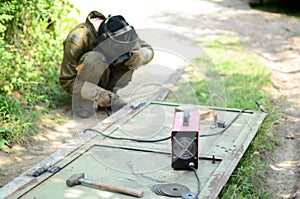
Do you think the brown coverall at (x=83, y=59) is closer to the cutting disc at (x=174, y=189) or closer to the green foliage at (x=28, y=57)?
the green foliage at (x=28, y=57)

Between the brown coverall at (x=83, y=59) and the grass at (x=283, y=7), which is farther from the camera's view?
the grass at (x=283, y=7)

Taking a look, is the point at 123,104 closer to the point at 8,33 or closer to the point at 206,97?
the point at 206,97

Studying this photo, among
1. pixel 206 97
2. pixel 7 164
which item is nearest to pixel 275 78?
pixel 206 97

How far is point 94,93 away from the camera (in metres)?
5.08

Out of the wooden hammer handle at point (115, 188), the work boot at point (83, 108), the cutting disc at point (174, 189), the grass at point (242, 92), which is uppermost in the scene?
the wooden hammer handle at point (115, 188)

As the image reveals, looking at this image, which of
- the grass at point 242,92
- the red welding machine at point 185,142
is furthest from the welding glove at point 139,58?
the red welding machine at point 185,142

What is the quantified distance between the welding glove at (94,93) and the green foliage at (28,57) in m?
0.48

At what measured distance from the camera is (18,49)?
18.9 feet

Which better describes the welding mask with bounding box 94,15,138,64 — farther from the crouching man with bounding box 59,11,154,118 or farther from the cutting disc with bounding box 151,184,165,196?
the cutting disc with bounding box 151,184,165,196

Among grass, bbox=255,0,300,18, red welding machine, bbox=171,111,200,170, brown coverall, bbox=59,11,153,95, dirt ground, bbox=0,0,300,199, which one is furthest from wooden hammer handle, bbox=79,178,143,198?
grass, bbox=255,0,300,18

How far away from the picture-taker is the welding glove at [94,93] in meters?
5.08

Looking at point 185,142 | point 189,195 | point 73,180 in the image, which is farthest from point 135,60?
point 189,195

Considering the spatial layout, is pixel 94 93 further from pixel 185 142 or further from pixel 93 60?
pixel 185 142

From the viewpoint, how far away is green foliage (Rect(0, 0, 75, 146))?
4.88 metres
